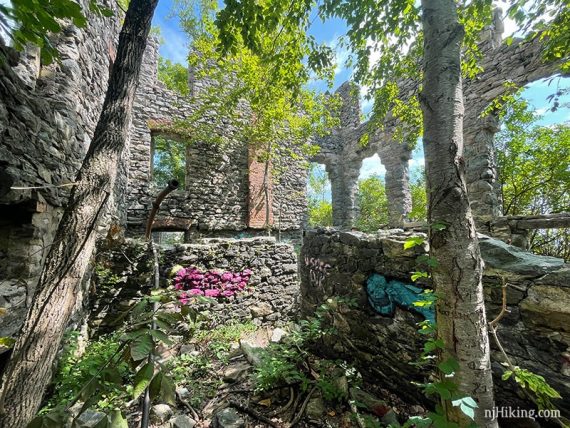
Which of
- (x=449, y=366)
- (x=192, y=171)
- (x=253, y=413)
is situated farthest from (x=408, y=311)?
(x=192, y=171)

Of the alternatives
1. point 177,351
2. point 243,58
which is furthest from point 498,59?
point 177,351

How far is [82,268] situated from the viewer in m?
1.44

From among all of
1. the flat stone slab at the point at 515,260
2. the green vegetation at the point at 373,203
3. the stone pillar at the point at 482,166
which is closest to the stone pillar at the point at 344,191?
the green vegetation at the point at 373,203

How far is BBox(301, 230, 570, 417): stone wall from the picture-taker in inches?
56.9

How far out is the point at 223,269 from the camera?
A: 4547mm

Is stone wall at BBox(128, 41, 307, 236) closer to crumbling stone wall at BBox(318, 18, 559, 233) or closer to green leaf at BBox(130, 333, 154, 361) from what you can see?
crumbling stone wall at BBox(318, 18, 559, 233)

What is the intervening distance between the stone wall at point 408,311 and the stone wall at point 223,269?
1.24m

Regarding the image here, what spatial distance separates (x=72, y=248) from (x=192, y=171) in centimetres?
A: 616

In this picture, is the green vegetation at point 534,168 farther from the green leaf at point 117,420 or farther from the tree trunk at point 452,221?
the green leaf at point 117,420

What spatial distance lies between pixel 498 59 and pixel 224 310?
757 centimetres

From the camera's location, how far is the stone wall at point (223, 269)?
3684 mm

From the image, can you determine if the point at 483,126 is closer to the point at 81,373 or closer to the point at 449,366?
the point at 449,366

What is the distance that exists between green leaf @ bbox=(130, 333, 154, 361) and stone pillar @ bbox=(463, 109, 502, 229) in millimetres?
5676

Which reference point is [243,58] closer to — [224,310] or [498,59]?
[498,59]
